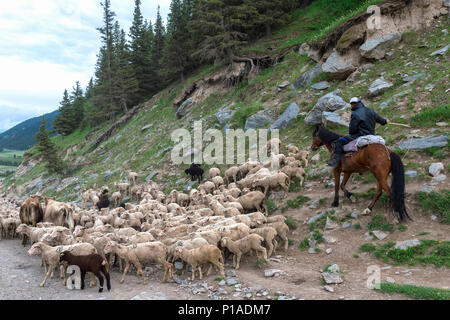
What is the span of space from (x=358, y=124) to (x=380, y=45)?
430 inches

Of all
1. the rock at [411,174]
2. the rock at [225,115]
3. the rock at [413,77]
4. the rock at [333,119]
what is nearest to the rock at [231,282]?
the rock at [411,174]

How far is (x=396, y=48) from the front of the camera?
1747 centimetres

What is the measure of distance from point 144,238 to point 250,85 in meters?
19.7

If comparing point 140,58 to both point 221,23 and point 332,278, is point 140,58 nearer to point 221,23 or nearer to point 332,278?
point 221,23

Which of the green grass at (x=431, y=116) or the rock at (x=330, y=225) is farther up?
the green grass at (x=431, y=116)

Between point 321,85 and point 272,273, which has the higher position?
point 321,85

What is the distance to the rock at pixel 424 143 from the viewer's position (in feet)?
33.8

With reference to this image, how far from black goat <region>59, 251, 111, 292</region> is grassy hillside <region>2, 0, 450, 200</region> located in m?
9.30

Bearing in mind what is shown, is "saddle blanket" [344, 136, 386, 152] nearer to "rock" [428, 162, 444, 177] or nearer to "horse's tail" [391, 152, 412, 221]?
"horse's tail" [391, 152, 412, 221]

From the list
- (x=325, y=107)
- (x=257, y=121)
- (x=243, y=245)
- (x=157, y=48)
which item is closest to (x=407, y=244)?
(x=243, y=245)

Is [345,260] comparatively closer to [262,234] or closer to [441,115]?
[262,234]

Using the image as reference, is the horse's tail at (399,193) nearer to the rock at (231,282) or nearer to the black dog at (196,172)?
the rock at (231,282)

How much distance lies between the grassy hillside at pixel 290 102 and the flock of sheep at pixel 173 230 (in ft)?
10.4

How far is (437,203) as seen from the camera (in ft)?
27.6
